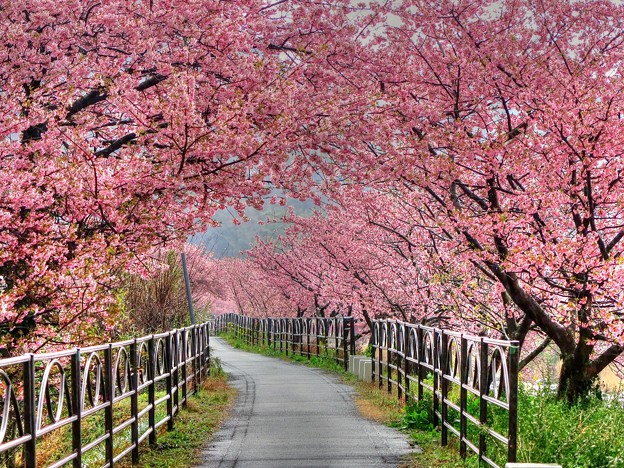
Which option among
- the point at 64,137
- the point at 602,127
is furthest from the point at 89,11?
the point at 602,127

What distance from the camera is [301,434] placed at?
11609 millimetres

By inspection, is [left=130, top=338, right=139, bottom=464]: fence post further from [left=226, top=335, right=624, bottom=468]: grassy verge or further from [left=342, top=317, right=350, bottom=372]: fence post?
[left=342, top=317, right=350, bottom=372]: fence post

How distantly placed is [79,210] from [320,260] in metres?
22.4

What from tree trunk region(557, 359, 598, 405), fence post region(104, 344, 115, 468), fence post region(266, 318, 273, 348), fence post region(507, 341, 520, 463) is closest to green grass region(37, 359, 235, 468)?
fence post region(104, 344, 115, 468)

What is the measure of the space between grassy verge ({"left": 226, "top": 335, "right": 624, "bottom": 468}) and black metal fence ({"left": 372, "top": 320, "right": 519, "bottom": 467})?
0.11 meters

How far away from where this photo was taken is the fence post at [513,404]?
277 inches

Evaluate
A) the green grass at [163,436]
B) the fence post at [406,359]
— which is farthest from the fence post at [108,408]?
the fence post at [406,359]

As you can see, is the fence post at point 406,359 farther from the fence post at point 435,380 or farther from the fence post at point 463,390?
the fence post at point 463,390

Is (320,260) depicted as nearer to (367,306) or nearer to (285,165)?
(367,306)

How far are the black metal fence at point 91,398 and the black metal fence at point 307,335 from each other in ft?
30.8

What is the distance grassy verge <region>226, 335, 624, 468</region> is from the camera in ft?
23.2

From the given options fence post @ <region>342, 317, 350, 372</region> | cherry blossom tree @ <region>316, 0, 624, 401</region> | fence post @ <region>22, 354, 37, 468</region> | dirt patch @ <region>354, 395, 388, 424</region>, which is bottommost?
dirt patch @ <region>354, 395, 388, 424</region>

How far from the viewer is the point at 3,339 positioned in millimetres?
9766

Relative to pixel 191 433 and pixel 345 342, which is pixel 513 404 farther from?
pixel 345 342
